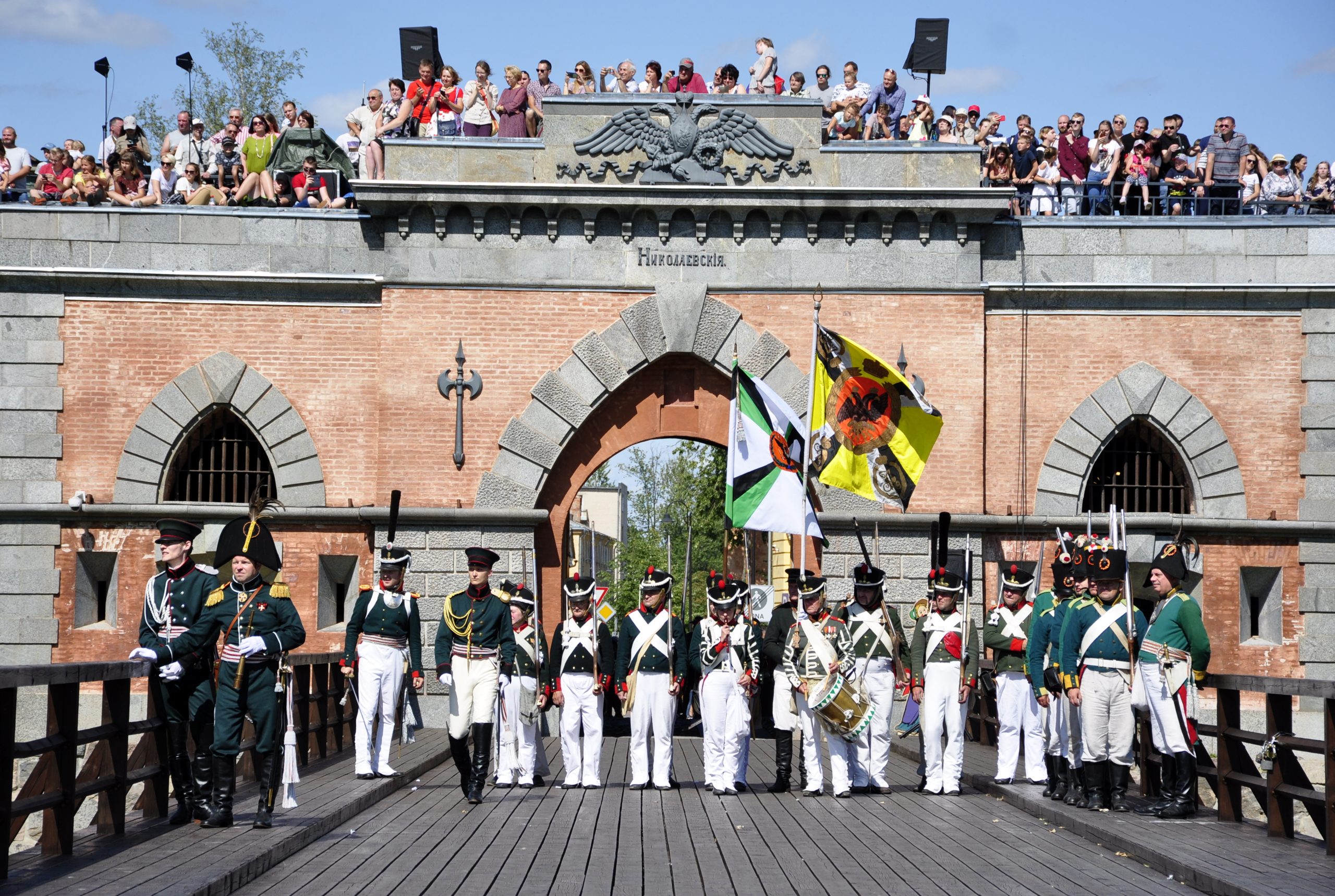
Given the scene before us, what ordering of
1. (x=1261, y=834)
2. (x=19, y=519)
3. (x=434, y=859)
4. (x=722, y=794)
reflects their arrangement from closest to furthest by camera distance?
(x=434, y=859), (x=1261, y=834), (x=722, y=794), (x=19, y=519)

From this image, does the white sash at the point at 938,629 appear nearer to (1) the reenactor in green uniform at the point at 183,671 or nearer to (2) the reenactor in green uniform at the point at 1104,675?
(2) the reenactor in green uniform at the point at 1104,675

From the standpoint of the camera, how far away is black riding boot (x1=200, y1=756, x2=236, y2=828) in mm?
10991

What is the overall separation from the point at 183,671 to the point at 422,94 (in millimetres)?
12651

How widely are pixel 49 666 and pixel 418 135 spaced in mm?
14110

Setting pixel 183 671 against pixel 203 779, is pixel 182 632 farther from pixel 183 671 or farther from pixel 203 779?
pixel 203 779

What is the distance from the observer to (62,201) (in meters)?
21.7

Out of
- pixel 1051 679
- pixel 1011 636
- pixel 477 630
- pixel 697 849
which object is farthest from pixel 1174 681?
pixel 477 630

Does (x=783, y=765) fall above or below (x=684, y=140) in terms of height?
below

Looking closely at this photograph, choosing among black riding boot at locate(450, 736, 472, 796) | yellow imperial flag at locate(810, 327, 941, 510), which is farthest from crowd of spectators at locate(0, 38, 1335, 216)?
black riding boot at locate(450, 736, 472, 796)

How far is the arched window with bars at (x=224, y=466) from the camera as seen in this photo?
2128 centimetres

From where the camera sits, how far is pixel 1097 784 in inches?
505

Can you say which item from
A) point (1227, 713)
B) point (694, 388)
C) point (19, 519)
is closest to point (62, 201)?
point (19, 519)

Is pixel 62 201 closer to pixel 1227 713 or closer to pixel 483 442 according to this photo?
pixel 483 442

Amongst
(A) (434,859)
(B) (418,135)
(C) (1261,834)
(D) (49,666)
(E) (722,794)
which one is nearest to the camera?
(D) (49,666)
